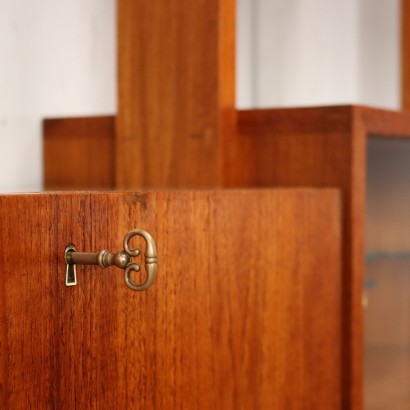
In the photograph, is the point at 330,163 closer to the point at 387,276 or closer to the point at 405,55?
the point at 387,276

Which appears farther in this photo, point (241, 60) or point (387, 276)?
point (241, 60)

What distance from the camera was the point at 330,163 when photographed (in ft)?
3.89

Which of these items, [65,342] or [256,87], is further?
[256,87]

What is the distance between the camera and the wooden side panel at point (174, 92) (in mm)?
1154

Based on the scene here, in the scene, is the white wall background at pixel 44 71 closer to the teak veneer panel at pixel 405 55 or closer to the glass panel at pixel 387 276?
the glass panel at pixel 387 276

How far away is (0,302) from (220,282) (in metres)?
0.31

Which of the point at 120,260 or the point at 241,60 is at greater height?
the point at 241,60

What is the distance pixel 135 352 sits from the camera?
748mm

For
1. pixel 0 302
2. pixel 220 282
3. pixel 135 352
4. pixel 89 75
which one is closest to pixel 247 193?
pixel 220 282

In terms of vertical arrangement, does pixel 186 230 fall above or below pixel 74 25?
below

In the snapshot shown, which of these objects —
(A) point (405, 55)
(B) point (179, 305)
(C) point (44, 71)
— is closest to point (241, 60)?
(A) point (405, 55)

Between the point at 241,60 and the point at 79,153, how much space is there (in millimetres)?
649

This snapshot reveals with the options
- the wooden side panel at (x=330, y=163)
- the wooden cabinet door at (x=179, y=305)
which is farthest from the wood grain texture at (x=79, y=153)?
the wooden cabinet door at (x=179, y=305)

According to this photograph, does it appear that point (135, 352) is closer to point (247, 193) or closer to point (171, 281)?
point (171, 281)
